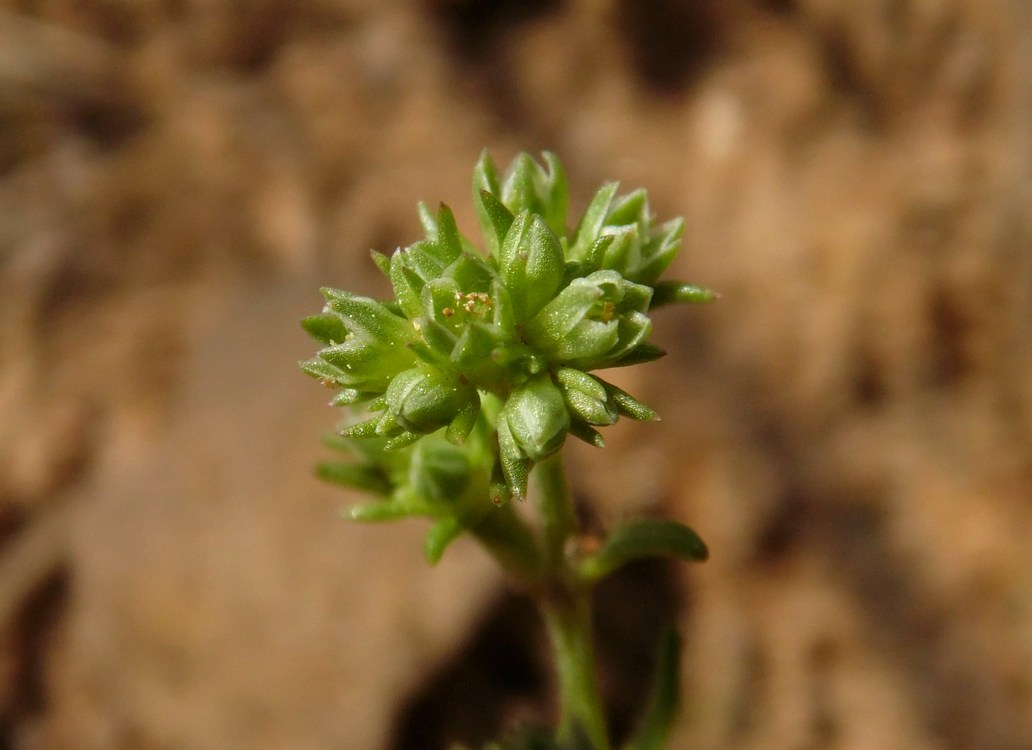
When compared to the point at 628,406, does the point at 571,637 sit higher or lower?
lower

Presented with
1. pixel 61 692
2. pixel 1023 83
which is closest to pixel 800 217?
pixel 1023 83

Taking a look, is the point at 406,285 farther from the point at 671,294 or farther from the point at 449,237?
the point at 671,294

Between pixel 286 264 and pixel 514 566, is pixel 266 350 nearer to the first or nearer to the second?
pixel 286 264

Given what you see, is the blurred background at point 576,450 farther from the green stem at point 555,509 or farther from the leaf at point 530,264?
the leaf at point 530,264

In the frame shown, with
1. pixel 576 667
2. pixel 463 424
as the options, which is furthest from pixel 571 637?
pixel 463 424

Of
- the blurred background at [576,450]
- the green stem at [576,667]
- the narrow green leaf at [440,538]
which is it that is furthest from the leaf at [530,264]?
the blurred background at [576,450]

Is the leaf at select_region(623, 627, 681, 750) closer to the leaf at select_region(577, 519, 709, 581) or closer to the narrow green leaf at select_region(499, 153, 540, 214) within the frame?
the leaf at select_region(577, 519, 709, 581)

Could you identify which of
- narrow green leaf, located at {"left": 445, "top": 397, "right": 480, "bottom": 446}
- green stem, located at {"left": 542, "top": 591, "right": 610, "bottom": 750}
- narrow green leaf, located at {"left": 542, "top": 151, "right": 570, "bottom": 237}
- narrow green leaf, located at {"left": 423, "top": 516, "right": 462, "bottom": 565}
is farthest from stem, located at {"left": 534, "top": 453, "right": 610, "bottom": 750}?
narrow green leaf, located at {"left": 542, "top": 151, "right": 570, "bottom": 237}
